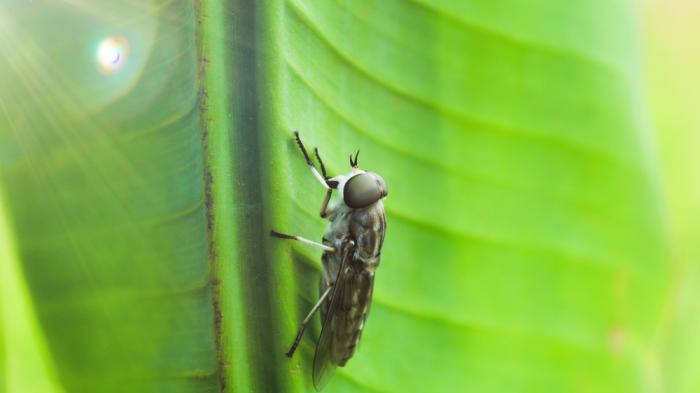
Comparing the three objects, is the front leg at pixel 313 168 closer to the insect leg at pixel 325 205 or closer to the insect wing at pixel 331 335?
the insect leg at pixel 325 205

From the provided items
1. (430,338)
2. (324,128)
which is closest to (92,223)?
(324,128)

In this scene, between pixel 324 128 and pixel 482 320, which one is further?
pixel 482 320

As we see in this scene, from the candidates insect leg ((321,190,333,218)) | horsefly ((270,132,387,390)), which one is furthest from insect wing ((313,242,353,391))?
insect leg ((321,190,333,218))

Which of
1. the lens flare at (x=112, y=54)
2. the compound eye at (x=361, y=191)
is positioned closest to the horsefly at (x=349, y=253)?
the compound eye at (x=361, y=191)

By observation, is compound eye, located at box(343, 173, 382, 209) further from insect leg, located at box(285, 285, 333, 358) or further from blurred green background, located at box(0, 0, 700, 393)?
insect leg, located at box(285, 285, 333, 358)

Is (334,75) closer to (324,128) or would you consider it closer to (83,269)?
(324,128)

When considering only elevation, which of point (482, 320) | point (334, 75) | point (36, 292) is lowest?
point (482, 320)
